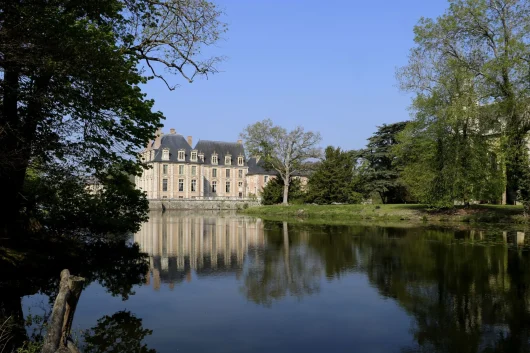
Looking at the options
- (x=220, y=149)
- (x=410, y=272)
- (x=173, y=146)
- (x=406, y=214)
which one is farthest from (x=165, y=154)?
(x=410, y=272)

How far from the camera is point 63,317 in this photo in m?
3.88

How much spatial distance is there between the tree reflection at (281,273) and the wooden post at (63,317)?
4.13 metres

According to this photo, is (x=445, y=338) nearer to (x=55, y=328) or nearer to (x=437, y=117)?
(x=55, y=328)

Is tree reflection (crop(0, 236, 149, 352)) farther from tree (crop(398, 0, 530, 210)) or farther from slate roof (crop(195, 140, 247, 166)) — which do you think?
slate roof (crop(195, 140, 247, 166))

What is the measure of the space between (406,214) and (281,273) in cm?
2133

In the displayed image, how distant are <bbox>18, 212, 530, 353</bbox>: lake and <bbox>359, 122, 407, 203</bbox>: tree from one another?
24997 mm

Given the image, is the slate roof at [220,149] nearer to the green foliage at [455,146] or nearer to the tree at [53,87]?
the green foliage at [455,146]

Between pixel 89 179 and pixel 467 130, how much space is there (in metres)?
22.7

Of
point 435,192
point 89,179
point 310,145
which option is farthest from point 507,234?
point 310,145

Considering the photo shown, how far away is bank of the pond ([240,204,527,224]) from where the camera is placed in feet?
83.9

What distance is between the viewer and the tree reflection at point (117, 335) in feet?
17.5

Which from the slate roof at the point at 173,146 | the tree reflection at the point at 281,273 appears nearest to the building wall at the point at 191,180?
the slate roof at the point at 173,146

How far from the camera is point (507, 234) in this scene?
1895 centimetres

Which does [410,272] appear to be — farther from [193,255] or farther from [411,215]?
[411,215]
